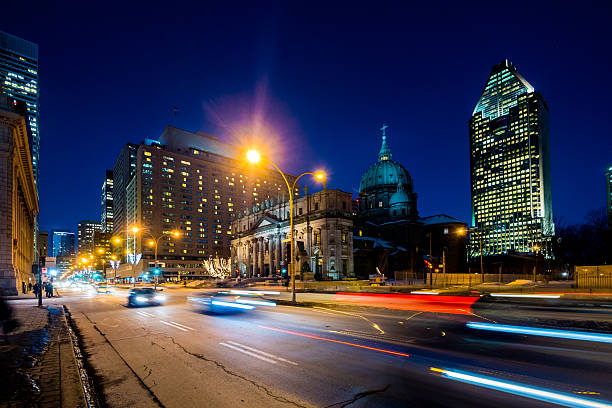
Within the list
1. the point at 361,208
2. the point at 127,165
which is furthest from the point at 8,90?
the point at 361,208

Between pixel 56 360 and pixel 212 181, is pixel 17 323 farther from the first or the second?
pixel 212 181

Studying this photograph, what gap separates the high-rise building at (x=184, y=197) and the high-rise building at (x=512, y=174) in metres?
108

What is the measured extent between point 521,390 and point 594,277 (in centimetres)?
3768

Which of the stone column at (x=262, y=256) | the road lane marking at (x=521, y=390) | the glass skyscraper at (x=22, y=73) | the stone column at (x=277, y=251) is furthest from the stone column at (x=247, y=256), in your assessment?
the glass skyscraper at (x=22, y=73)

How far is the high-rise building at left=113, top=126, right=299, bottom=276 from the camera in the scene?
521 ft

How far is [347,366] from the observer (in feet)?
27.3

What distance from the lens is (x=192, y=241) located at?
168 meters

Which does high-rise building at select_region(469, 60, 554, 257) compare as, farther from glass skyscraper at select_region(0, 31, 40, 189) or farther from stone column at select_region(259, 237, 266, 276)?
glass skyscraper at select_region(0, 31, 40, 189)

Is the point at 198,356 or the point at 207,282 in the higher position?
the point at 198,356

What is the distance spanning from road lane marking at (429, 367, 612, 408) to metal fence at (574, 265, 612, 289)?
36.2 meters

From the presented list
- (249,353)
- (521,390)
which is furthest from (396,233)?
(521,390)

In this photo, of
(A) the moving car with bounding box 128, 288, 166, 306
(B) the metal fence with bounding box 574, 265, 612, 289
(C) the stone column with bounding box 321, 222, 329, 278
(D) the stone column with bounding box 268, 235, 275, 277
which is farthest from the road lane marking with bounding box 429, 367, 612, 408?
(D) the stone column with bounding box 268, 235, 275, 277

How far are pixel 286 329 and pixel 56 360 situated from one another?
734 centimetres

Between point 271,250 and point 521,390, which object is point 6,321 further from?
point 271,250
